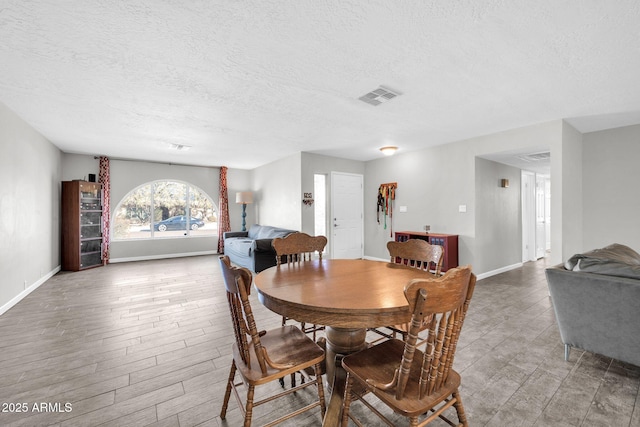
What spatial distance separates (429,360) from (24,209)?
551 cm

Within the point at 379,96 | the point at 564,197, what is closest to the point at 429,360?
the point at 379,96

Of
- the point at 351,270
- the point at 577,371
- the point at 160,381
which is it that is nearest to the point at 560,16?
the point at 351,270

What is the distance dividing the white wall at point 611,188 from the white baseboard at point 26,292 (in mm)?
8223

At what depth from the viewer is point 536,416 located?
1664 millimetres

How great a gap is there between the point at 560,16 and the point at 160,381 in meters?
3.72

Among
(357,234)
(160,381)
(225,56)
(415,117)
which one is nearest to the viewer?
(160,381)

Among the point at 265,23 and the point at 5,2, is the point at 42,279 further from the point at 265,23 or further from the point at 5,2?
the point at 265,23

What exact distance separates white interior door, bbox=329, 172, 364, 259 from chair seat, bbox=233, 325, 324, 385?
4685 mm

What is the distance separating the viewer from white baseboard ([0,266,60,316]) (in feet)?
11.0

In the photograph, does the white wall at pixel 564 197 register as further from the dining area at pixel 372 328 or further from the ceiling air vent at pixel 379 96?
the dining area at pixel 372 328

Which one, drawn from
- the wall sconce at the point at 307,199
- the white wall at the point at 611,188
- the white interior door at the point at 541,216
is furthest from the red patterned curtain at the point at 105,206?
the white interior door at the point at 541,216

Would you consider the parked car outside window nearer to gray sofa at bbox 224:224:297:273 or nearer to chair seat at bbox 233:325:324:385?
gray sofa at bbox 224:224:297:273

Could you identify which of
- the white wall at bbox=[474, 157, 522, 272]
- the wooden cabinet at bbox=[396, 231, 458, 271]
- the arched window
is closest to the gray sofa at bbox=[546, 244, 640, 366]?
the wooden cabinet at bbox=[396, 231, 458, 271]

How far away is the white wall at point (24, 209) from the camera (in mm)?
3424
